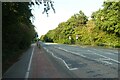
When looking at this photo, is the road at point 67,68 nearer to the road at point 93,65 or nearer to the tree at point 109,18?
the road at point 93,65

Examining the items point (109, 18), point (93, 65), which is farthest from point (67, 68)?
point (109, 18)

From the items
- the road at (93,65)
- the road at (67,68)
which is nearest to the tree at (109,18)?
the road at (93,65)

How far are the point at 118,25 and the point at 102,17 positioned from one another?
734 centimetres

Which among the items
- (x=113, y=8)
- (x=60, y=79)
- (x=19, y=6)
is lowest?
(x=60, y=79)

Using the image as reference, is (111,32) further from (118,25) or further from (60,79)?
(60,79)

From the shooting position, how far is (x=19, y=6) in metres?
16.9

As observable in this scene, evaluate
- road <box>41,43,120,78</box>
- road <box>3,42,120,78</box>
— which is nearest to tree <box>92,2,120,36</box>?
road <box>41,43,120,78</box>

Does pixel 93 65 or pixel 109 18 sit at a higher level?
pixel 109 18

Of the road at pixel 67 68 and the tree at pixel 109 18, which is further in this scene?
the tree at pixel 109 18

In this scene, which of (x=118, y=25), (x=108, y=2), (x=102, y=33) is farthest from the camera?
(x=102, y=33)

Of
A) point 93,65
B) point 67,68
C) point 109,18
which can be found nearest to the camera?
point 67,68

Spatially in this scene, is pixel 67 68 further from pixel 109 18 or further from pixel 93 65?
pixel 109 18

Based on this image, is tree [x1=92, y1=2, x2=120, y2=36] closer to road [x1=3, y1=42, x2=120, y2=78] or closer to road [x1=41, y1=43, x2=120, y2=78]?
road [x1=41, y1=43, x2=120, y2=78]

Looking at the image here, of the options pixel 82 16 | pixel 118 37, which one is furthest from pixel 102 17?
pixel 82 16
